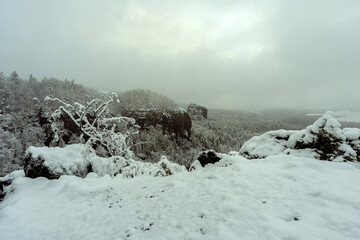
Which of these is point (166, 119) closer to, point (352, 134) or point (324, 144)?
point (352, 134)

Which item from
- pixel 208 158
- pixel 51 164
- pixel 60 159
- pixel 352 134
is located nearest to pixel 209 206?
pixel 208 158

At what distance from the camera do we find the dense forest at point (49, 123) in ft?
154

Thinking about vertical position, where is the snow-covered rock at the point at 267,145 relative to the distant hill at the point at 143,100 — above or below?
below

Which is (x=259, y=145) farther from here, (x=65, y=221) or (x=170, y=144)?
(x=170, y=144)

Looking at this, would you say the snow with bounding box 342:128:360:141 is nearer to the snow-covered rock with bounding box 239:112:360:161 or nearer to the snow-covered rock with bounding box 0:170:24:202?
the snow-covered rock with bounding box 239:112:360:161

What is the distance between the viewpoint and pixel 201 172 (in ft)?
23.7

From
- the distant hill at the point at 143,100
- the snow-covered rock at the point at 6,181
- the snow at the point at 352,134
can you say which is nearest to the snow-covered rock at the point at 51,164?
the snow-covered rock at the point at 6,181

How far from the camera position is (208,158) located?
7965 mm

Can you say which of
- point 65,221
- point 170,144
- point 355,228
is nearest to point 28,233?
point 65,221

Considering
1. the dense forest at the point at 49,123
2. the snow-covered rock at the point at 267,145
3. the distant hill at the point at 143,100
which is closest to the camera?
the snow-covered rock at the point at 267,145

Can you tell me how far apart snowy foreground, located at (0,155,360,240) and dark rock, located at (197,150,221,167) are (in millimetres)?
441

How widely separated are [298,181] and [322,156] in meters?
3.57

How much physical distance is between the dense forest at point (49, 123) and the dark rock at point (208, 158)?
61.8 ft

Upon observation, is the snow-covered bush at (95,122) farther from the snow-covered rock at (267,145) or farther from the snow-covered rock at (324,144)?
the snow-covered rock at (324,144)
